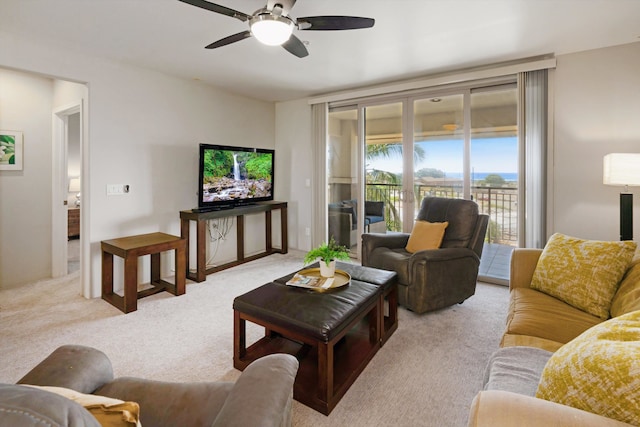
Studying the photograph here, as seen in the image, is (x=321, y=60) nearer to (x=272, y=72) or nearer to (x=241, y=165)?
(x=272, y=72)

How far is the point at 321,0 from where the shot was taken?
2.20 m

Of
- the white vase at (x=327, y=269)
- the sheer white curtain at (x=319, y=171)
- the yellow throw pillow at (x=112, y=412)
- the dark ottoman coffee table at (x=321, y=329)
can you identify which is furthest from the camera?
the sheer white curtain at (x=319, y=171)

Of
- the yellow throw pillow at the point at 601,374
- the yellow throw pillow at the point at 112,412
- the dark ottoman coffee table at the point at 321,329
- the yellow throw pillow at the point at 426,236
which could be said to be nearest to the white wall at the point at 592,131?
the yellow throw pillow at the point at 426,236

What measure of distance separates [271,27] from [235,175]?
2.53 m

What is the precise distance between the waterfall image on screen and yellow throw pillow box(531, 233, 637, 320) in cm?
337

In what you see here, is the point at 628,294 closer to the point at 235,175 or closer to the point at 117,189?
the point at 235,175

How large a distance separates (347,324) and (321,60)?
2725mm

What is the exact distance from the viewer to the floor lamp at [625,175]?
95.3 inches

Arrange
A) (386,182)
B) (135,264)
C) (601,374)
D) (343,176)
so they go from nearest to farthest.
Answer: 1. (601,374)
2. (135,264)
3. (386,182)
4. (343,176)

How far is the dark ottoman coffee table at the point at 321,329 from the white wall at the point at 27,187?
334cm

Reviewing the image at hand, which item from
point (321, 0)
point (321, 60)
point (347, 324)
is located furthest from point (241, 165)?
point (347, 324)

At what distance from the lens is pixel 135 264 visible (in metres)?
2.96

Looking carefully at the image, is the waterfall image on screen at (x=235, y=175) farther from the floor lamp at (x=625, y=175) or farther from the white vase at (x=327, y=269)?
the floor lamp at (x=625, y=175)

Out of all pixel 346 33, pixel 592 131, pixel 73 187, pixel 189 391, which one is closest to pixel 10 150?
pixel 73 187
